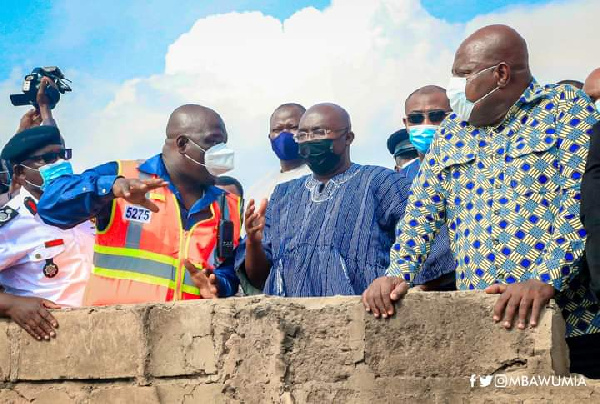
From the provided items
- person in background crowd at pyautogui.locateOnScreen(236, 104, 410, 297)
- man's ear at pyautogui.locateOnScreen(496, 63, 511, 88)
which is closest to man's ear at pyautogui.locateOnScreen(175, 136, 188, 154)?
person in background crowd at pyautogui.locateOnScreen(236, 104, 410, 297)

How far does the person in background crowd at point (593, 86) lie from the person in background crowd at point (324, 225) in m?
1.08

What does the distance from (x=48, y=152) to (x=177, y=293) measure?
71.0 inches

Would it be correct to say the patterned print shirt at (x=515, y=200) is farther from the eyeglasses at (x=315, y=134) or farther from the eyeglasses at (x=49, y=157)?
the eyeglasses at (x=49, y=157)

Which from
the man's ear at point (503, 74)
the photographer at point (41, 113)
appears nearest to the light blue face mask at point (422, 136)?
the man's ear at point (503, 74)

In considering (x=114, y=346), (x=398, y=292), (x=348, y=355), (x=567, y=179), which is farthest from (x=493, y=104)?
(x=114, y=346)

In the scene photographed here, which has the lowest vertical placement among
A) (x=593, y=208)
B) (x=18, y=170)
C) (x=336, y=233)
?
(x=593, y=208)

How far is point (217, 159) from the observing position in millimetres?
5840

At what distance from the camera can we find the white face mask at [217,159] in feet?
19.1

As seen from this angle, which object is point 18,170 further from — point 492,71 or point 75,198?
point 492,71

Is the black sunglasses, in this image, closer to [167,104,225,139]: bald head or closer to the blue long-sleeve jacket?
[167,104,225,139]: bald head

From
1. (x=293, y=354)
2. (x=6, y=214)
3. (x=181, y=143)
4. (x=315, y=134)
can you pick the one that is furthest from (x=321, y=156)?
(x=6, y=214)

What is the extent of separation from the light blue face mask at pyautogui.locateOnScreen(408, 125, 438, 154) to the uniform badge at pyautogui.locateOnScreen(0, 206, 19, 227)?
2339 millimetres

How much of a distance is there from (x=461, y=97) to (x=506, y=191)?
507 millimetres

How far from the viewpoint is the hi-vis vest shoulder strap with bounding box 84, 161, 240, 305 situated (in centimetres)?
535
